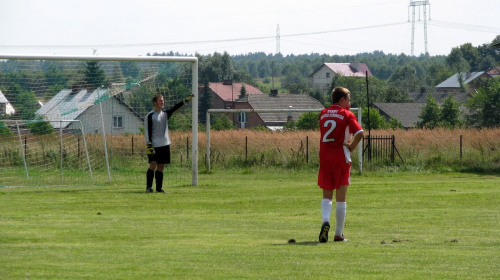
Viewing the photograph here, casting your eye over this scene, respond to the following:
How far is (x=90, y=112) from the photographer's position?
20.2 metres

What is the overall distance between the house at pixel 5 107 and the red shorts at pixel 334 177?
11049 millimetres

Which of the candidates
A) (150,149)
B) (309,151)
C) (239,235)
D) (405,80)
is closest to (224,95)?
(309,151)

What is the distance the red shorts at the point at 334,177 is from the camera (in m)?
9.56

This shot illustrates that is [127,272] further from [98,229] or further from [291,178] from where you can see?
[291,178]

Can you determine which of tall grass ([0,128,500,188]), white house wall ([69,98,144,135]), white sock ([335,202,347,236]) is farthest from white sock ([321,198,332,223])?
white house wall ([69,98,144,135])

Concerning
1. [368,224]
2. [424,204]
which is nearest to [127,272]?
[368,224]

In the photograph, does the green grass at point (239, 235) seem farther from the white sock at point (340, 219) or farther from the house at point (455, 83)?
the house at point (455, 83)

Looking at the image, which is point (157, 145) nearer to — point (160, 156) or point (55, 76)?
point (160, 156)

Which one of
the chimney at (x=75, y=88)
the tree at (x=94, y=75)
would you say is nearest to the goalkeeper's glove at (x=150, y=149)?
the tree at (x=94, y=75)

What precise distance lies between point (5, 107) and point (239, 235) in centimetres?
1075

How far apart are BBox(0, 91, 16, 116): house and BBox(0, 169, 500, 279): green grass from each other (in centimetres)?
229

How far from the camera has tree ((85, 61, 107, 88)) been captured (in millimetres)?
19000

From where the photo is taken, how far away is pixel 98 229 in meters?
10.2

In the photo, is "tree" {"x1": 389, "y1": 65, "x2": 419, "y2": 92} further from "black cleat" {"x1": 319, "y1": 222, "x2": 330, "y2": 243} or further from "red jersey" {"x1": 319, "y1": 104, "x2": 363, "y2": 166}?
"black cleat" {"x1": 319, "y1": 222, "x2": 330, "y2": 243}
